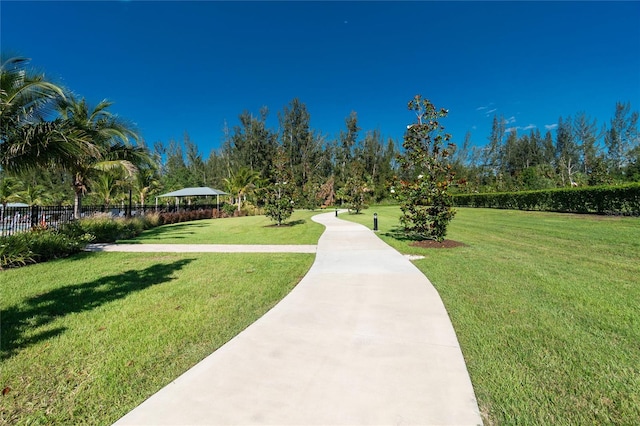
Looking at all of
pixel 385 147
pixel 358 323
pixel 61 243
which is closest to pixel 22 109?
pixel 61 243

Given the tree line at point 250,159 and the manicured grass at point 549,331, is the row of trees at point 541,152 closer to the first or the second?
the tree line at point 250,159

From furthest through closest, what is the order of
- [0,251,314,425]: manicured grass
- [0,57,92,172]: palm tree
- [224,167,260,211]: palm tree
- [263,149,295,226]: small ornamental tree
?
[224,167,260,211]: palm tree, [263,149,295,226]: small ornamental tree, [0,57,92,172]: palm tree, [0,251,314,425]: manicured grass

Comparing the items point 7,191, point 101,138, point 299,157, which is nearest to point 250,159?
point 299,157

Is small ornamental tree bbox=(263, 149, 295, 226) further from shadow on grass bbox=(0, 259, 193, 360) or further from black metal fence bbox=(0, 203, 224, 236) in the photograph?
shadow on grass bbox=(0, 259, 193, 360)

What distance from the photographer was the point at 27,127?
6738 millimetres

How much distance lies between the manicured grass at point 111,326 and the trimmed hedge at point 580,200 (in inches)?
645

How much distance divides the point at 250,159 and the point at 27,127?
136 feet

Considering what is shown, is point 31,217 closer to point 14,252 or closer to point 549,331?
point 14,252

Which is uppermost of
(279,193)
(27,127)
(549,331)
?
(27,127)

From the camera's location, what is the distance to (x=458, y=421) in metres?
1.86

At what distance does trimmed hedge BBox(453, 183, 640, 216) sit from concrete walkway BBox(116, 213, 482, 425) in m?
15.9

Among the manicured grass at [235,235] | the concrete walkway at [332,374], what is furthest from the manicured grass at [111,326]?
the manicured grass at [235,235]

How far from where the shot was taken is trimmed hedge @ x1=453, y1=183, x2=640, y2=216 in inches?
532

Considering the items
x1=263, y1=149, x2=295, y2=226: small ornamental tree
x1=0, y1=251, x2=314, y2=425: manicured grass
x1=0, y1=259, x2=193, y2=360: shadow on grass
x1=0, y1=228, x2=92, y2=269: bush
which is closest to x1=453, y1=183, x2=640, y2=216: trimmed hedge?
x1=263, y1=149, x2=295, y2=226: small ornamental tree
